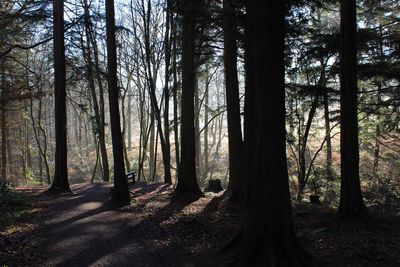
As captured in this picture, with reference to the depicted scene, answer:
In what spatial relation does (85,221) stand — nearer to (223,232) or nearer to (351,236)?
(223,232)

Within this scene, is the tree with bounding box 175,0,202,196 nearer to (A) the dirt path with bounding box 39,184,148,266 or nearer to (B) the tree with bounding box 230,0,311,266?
(A) the dirt path with bounding box 39,184,148,266

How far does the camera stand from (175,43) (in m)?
19.9

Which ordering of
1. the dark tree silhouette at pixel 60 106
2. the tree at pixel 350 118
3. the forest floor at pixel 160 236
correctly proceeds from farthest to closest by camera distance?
the dark tree silhouette at pixel 60 106 → the tree at pixel 350 118 → the forest floor at pixel 160 236

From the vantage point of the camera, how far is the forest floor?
21.7 feet

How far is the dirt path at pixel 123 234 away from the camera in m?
6.84

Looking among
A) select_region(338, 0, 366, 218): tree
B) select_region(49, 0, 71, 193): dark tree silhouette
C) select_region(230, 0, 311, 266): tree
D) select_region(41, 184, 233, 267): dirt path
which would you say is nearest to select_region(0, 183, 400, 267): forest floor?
select_region(41, 184, 233, 267): dirt path

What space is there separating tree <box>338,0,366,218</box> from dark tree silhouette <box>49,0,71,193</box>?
33.7 ft

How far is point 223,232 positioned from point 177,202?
361cm

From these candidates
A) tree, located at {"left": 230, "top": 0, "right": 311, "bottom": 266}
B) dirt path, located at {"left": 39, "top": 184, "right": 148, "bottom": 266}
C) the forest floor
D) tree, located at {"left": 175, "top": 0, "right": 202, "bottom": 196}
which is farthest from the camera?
tree, located at {"left": 175, "top": 0, "right": 202, "bottom": 196}

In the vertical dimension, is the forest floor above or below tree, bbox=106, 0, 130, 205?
below

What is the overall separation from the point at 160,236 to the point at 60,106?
841cm

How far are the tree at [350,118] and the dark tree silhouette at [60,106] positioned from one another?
33.7ft

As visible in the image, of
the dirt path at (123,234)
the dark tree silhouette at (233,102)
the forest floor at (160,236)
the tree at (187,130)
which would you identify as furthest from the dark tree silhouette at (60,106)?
the dark tree silhouette at (233,102)

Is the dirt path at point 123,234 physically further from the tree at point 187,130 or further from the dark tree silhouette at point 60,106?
the dark tree silhouette at point 60,106
